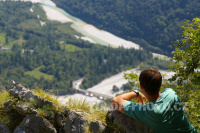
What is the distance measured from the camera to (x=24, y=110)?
6.81 meters

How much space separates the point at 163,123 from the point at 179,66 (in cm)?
755

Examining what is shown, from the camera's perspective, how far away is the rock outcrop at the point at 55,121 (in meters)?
6.11

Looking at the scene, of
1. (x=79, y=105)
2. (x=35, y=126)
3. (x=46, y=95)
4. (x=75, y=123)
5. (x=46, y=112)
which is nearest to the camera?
(x=75, y=123)

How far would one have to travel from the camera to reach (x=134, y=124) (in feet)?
19.3

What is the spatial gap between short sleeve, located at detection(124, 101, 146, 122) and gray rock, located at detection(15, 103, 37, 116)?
266cm

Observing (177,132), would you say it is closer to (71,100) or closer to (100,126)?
(100,126)

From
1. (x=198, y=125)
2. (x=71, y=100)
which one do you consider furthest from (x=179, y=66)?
(x=71, y=100)

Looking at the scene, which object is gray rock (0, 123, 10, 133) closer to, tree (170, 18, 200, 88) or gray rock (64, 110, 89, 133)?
gray rock (64, 110, 89, 133)

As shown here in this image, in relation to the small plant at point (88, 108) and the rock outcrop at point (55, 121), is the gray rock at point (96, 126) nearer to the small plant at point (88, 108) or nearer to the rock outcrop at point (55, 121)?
the rock outcrop at point (55, 121)

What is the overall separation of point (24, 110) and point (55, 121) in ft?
2.78

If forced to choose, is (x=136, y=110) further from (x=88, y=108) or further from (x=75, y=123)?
(x=88, y=108)

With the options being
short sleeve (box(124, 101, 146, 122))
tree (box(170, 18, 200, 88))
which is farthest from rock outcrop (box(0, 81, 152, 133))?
tree (box(170, 18, 200, 88))

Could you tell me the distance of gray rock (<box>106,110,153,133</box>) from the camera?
5793mm

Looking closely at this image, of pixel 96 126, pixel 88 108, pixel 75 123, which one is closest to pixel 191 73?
pixel 88 108
